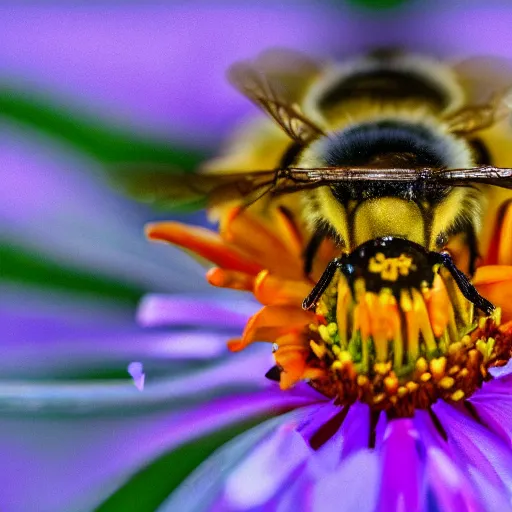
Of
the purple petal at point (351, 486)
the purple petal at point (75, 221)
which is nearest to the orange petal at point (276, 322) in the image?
the purple petal at point (351, 486)

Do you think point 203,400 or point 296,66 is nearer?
point 203,400

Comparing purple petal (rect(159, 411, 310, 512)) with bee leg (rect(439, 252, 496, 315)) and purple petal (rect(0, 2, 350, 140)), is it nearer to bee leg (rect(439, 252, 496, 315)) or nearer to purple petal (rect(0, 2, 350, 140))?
bee leg (rect(439, 252, 496, 315))

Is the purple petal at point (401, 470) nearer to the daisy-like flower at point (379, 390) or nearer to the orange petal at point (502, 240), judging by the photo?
the daisy-like flower at point (379, 390)

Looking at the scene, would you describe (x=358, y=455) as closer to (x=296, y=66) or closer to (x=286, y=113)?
(x=286, y=113)

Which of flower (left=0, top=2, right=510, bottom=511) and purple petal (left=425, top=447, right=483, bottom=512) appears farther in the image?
flower (left=0, top=2, right=510, bottom=511)

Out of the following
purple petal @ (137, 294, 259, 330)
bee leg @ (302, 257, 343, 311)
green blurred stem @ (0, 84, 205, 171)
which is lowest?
bee leg @ (302, 257, 343, 311)

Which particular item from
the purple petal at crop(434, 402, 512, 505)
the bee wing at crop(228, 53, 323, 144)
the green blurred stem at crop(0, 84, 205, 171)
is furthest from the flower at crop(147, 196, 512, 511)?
the green blurred stem at crop(0, 84, 205, 171)

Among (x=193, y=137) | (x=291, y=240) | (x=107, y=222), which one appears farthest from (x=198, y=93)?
(x=291, y=240)
